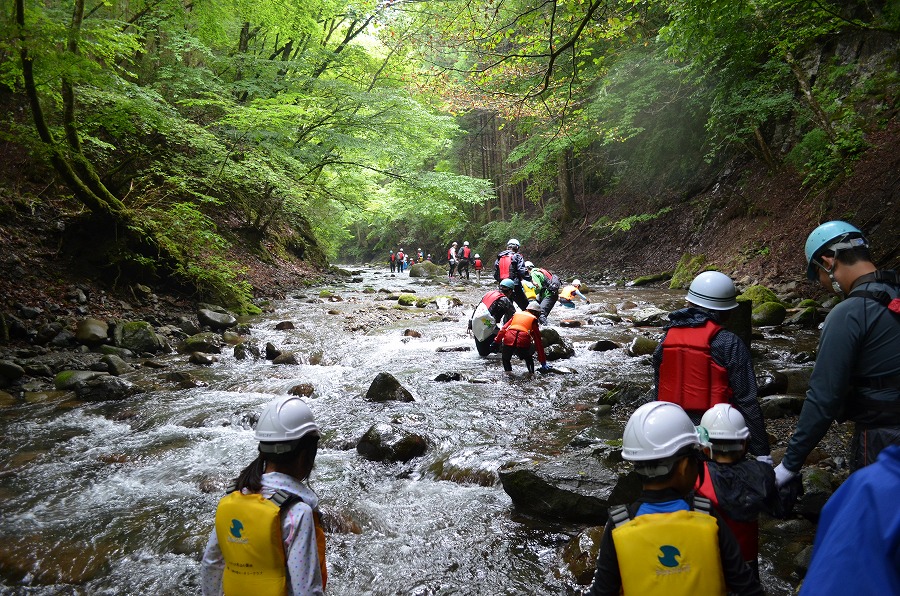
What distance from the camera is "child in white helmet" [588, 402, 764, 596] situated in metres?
1.78

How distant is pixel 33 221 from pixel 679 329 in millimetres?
12854

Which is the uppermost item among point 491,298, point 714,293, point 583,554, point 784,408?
point 714,293

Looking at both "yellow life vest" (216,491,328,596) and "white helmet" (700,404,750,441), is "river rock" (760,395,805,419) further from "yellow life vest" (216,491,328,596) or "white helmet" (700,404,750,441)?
"yellow life vest" (216,491,328,596)

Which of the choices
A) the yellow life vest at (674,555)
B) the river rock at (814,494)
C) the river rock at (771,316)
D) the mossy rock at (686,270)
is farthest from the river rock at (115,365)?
the mossy rock at (686,270)

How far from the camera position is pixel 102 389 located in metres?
7.48

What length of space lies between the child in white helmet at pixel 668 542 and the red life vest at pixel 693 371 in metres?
1.32

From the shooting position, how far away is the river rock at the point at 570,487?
3.97 m

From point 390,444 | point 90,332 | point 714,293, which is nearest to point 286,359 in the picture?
point 90,332

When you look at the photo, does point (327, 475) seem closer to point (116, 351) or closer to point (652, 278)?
point (116, 351)

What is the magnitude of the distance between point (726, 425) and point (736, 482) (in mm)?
285

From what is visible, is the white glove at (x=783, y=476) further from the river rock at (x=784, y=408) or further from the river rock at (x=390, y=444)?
the river rock at (x=390, y=444)

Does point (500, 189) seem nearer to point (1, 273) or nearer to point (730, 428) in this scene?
point (1, 273)

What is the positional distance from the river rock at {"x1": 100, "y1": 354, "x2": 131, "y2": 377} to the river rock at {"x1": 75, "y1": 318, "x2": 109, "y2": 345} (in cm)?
→ 87

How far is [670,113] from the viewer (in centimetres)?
2155
